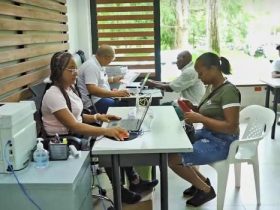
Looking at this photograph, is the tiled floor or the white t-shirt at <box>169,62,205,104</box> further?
the white t-shirt at <box>169,62,205,104</box>

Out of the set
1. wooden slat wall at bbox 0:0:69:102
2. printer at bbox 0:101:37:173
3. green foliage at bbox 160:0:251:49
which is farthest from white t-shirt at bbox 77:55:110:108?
green foliage at bbox 160:0:251:49

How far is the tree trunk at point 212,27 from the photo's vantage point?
5875 millimetres

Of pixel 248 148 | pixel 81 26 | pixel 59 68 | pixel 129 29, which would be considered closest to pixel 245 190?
pixel 248 148

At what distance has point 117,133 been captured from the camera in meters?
2.19

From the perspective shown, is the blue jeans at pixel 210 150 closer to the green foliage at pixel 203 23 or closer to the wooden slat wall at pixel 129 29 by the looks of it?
the wooden slat wall at pixel 129 29

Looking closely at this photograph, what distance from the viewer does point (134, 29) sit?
19.0ft

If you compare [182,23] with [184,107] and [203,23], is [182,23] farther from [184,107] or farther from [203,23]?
[184,107]

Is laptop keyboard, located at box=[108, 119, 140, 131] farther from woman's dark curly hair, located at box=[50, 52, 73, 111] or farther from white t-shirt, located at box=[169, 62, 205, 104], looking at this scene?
white t-shirt, located at box=[169, 62, 205, 104]

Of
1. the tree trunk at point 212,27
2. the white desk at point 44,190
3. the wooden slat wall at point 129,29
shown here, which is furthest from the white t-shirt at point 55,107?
the tree trunk at point 212,27

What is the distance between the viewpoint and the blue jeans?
2.54m

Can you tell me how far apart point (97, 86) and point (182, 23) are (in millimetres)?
2738

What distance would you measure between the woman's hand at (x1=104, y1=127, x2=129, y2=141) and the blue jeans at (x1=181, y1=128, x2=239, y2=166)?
57cm

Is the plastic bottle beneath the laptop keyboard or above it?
beneath

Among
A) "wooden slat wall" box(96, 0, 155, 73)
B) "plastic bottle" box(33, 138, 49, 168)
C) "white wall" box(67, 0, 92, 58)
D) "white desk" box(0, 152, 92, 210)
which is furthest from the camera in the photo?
"wooden slat wall" box(96, 0, 155, 73)
